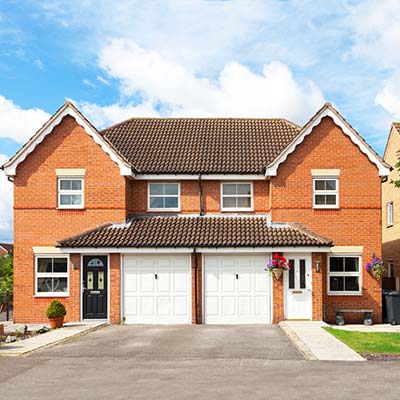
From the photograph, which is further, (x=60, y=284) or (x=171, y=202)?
(x=171, y=202)

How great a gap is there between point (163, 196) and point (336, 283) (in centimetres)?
786

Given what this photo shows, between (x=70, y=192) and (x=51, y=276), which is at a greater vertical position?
(x=70, y=192)

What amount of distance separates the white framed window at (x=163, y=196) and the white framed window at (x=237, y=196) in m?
1.92

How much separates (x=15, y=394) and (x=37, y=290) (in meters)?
13.9

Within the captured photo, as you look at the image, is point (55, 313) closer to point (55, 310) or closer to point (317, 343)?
point (55, 310)

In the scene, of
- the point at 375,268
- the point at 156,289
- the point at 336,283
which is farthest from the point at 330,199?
the point at 156,289

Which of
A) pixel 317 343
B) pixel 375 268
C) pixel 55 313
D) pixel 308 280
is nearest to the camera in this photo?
pixel 317 343

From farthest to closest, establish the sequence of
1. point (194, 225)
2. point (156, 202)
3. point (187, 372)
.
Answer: point (156, 202) → point (194, 225) → point (187, 372)

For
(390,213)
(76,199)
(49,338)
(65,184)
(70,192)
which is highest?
(65,184)

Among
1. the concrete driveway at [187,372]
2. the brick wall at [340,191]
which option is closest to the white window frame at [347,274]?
the brick wall at [340,191]

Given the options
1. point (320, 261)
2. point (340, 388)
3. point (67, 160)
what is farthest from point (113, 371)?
point (67, 160)

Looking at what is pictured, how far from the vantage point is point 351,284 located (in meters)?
24.3

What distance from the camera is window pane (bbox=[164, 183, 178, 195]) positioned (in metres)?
25.8

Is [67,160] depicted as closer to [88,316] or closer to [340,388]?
[88,316]
